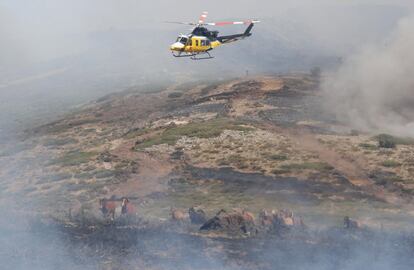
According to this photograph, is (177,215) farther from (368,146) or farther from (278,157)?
(368,146)

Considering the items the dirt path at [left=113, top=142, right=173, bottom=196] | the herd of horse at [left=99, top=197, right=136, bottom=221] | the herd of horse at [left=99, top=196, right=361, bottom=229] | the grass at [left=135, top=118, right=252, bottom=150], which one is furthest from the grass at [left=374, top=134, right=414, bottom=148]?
the herd of horse at [left=99, top=197, right=136, bottom=221]

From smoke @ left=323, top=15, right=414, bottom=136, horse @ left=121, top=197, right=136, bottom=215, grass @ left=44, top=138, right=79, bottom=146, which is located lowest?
grass @ left=44, top=138, right=79, bottom=146

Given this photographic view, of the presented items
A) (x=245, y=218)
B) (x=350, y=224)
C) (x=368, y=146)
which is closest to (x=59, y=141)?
(x=368, y=146)

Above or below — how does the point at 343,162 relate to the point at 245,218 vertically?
above

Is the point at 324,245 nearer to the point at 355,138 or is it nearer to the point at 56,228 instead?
the point at 56,228

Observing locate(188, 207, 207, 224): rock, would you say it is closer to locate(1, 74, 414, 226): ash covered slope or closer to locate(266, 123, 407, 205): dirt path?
locate(1, 74, 414, 226): ash covered slope

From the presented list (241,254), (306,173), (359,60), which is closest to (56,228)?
(241,254)

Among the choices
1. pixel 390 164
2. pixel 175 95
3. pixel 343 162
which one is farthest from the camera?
pixel 175 95
